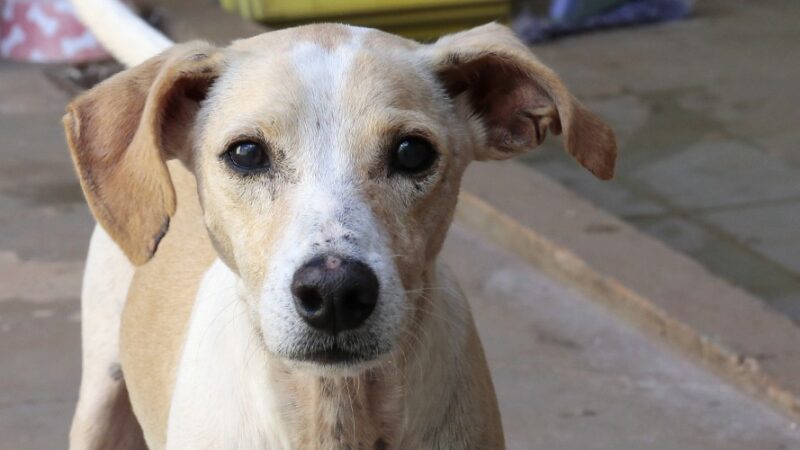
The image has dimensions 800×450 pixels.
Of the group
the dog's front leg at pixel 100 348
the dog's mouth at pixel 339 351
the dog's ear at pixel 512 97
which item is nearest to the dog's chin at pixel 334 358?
the dog's mouth at pixel 339 351

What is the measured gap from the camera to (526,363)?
481cm

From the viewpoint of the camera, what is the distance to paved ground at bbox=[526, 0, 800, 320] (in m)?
5.85

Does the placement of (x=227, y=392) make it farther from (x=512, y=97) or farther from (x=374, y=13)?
(x=374, y=13)

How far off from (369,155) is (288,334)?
40cm

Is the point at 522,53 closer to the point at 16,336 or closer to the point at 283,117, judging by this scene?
the point at 283,117

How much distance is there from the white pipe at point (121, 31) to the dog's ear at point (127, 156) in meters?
1.06

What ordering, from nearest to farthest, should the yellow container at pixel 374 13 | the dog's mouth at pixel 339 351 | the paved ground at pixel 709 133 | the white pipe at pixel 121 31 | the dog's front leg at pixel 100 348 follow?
the dog's mouth at pixel 339 351 → the dog's front leg at pixel 100 348 → the white pipe at pixel 121 31 → the paved ground at pixel 709 133 → the yellow container at pixel 374 13

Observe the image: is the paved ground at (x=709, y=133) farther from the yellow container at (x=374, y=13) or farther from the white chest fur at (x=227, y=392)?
the white chest fur at (x=227, y=392)

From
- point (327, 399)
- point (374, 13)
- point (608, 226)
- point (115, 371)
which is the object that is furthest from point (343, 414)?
point (374, 13)

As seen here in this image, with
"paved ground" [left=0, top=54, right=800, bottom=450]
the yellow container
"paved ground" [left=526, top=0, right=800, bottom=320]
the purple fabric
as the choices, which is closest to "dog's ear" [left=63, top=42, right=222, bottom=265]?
"paved ground" [left=0, top=54, right=800, bottom=450]

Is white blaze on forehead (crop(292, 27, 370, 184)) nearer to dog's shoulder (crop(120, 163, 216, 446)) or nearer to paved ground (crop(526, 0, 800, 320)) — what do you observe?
dog's shoulder (crop(120, 163, 216, 446))

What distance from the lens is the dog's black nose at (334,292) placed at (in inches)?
98.5

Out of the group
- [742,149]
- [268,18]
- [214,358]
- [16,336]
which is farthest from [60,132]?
[214,358]

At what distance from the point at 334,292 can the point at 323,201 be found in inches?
8.5
